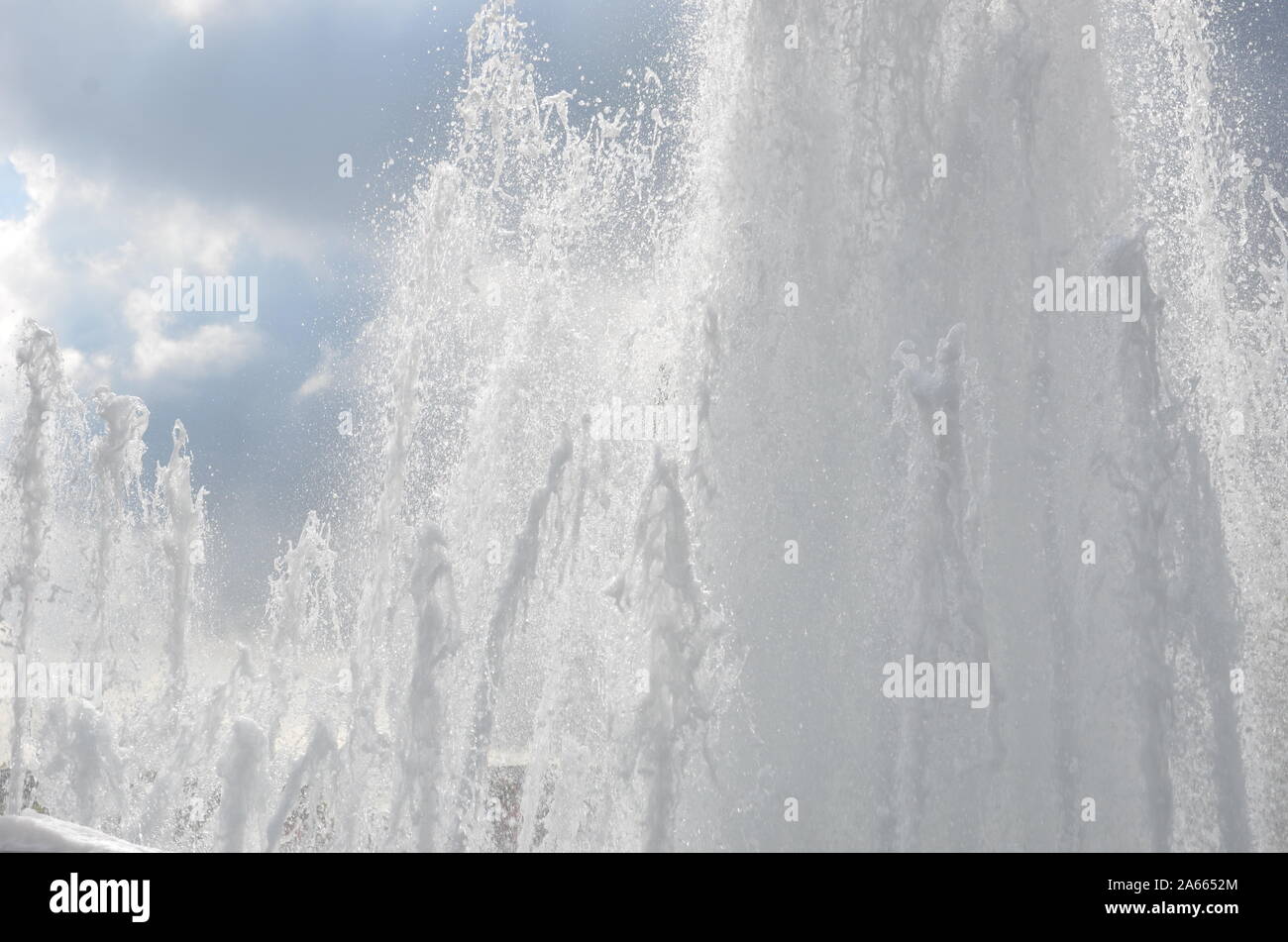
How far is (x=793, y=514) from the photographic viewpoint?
38.7 ft

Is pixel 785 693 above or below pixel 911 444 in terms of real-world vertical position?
below

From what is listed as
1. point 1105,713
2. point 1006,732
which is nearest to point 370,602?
point 1006,732

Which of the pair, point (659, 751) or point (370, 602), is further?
point (370, 602)

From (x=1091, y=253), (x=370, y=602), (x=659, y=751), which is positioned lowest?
(x=659, y=751)

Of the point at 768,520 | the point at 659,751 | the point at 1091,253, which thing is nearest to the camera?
the point at 659,751

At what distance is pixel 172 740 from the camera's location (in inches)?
597

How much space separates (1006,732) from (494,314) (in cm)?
878

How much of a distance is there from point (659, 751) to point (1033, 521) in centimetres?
551

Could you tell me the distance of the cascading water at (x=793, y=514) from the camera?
412 inches

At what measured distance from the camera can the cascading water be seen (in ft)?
34.4

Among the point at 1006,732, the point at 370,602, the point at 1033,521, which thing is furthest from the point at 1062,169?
the point at 370,602
